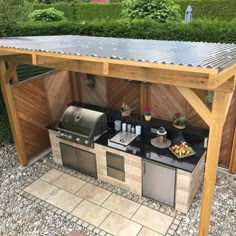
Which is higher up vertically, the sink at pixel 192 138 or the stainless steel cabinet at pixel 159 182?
the sink at pixel 192 138

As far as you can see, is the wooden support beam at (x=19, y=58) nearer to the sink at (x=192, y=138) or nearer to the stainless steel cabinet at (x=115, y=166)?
the stainless steel cabinet at (x=115, y=166)

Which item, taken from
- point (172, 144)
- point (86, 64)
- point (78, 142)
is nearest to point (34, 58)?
point (86, 64)

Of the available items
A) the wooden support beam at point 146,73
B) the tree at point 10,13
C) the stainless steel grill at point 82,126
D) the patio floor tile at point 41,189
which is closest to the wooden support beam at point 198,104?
the wooden support beam at point 146,73

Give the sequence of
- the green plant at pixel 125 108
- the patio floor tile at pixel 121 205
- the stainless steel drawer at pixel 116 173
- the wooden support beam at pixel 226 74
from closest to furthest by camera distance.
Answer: the wooden support beam at pixel 226 74
the patio floor tile at pixel 121 205
the stainless steel drawer at pixel 116 173
the green plant at pixel 125 108

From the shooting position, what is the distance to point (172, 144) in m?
5.91

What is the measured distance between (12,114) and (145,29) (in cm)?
443

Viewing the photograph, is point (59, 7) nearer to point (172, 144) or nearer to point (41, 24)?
point (41, 24)

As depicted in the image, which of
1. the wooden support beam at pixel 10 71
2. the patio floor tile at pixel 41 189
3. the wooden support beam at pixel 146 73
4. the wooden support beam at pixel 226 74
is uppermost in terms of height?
the wooden support beam at pixel 226 74

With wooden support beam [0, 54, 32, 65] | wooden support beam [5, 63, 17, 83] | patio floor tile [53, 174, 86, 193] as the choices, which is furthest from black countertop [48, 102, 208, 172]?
wooden support beam [0, 54, 32, 65]

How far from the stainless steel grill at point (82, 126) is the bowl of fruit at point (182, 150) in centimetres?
188

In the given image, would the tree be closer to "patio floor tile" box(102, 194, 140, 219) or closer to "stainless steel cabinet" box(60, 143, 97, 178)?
"stainless steel cabinet" box(60, 143, 97, 178)

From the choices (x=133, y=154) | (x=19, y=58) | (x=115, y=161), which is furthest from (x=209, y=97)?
(x=19, y=58)

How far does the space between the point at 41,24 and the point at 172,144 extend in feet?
21.4

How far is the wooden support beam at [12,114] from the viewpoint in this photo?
6.26 meters
